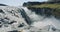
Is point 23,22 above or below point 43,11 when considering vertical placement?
below

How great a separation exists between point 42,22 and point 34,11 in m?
2.60

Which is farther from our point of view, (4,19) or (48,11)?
(48,11)

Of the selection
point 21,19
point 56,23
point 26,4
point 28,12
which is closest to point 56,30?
point 56,23

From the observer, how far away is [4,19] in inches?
674

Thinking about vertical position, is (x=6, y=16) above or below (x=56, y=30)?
above

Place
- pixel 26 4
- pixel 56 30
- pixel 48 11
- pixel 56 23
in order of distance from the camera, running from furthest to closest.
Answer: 1. pixel 26 4
2. pixel 48 11
3. pixel 56 23
4. pixel 56 30

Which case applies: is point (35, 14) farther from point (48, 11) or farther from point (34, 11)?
point (48, 11)

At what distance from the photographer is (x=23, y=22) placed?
1812 cm

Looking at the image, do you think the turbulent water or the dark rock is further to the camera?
the dark rock

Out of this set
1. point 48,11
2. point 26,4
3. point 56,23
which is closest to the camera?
point 56,23

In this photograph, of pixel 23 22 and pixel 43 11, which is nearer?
pixel 23 22

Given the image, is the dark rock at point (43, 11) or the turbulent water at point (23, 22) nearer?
the turbulent water at point (23, 22)

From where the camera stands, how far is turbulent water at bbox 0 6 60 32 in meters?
16.5

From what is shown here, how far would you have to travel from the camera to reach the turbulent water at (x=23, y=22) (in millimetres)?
16484
